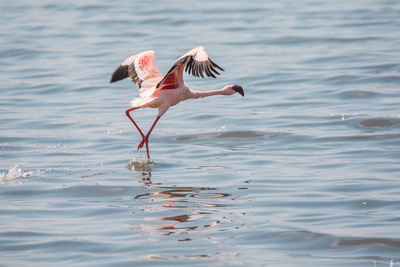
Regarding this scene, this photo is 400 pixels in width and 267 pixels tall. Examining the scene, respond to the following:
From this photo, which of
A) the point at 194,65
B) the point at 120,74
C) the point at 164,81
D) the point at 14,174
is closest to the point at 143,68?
the point at 120,74

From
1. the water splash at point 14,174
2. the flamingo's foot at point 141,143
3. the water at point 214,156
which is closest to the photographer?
the water at point 214,156

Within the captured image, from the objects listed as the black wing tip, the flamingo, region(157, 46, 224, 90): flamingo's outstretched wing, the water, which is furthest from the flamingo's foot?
the black wing tip

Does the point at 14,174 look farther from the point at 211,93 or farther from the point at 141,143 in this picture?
the point at 211,93

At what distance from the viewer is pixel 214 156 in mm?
10961

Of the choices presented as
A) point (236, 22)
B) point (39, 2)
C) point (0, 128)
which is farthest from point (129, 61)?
point (39, 2)

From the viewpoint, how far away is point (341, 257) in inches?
274

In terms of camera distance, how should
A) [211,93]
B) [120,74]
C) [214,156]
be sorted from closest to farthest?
[214,156]
[211,93]
[120,74]

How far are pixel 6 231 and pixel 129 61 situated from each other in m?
4.43

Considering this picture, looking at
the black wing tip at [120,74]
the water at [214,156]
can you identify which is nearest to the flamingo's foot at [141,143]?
the water at [214,156]

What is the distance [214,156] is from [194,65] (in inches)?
59.7

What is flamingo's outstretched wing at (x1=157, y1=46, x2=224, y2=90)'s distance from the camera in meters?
9.87

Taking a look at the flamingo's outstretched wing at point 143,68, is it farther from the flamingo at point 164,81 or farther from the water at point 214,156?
the water at point 214,156

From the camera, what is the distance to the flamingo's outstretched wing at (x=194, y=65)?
9867 millimetres

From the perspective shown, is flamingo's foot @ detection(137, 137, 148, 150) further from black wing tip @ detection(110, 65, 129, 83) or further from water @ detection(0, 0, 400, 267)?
black wing tip @ detection(110, 65, 129, 83)
